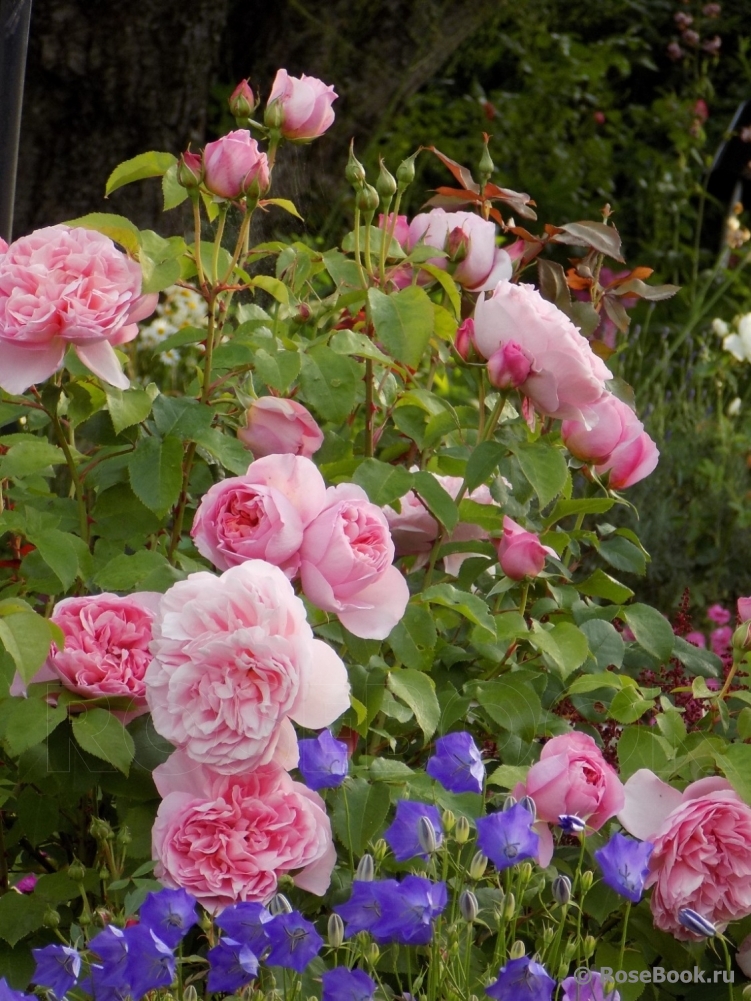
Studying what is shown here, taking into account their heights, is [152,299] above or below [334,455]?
above

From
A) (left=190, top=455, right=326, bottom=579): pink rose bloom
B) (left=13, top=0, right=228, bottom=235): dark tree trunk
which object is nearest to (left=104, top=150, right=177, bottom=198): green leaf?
(left=190, top=455, right=326, bottom=579): pink rose bloom

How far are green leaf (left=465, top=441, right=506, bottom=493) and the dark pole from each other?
0.70 m

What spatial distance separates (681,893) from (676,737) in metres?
0.17

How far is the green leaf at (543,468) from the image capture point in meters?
1.07

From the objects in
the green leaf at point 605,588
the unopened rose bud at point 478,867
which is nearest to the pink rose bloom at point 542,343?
the green leaf at point 605,588

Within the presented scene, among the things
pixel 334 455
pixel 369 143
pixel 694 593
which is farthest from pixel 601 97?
pixel 334 455

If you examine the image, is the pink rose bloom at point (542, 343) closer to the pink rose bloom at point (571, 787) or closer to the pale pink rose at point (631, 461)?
the pale pink rose at point (631, 461)

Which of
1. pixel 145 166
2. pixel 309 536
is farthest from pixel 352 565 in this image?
pixel 145 166

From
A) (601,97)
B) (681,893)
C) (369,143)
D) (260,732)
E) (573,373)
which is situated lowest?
(601,97)

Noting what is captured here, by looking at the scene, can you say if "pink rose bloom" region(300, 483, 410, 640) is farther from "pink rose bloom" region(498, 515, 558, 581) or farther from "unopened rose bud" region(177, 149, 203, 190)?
"unopened rose bud" region(177, 149, 203, 190)

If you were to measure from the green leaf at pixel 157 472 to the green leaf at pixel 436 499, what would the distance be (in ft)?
0.69

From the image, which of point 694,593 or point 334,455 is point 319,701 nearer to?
point 334,455

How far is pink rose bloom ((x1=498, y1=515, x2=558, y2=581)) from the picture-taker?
3.63 feet

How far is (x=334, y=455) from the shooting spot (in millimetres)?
1279
